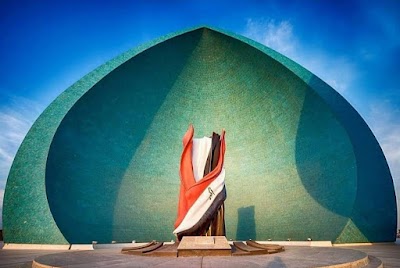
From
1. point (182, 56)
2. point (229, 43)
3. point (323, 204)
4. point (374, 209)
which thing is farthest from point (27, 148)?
point (374, 209)

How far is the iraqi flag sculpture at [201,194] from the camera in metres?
8.74

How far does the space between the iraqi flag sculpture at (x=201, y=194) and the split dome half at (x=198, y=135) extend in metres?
5.78

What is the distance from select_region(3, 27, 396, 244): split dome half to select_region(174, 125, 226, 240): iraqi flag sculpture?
5779 mm

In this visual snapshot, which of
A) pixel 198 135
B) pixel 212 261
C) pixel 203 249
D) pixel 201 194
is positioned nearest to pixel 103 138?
pixel 198 135

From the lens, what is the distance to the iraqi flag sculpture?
8.74 meters

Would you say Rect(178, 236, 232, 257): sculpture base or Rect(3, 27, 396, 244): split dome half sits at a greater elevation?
Rect(3, 27, 396, 244): split dome half

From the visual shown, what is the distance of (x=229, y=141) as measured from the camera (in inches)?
671

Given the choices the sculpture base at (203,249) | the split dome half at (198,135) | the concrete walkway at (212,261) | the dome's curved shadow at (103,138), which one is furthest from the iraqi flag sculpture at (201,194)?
the dome's curved shadow at (103,138)

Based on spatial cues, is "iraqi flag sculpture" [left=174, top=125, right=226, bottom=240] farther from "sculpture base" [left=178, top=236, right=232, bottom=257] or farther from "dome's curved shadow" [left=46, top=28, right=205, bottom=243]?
"dome's curved shadow" [left=46, top=28, right=205, bottom=243]

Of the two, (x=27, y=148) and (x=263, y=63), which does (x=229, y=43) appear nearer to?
(x=263, y=63)

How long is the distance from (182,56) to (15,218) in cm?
1118

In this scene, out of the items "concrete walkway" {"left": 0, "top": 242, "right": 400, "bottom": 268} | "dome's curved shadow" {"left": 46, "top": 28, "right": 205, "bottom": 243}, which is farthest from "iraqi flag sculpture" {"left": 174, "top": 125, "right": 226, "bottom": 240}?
"dome's curved shadow" {"left": 46, "top": 28, "right": 205, "bottom": 243}

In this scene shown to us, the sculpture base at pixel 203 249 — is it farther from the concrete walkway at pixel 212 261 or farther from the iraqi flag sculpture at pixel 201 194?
the iraqi flag sculpture at pixel 201 194

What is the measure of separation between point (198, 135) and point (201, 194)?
8.65 m
